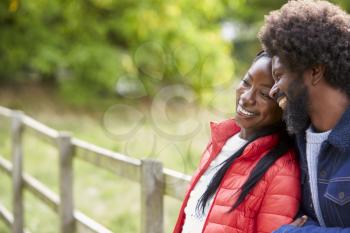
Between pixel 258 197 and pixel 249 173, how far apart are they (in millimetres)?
86

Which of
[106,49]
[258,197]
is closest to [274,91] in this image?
[258,197]

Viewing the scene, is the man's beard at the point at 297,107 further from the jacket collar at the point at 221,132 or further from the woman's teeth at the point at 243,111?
the jacket collar at the point at 221,132

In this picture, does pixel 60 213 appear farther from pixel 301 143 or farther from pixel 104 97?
pixel 104 97

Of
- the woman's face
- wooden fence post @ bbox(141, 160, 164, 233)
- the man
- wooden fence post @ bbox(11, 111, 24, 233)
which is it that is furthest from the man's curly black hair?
wooden fence post @ bbox(11, 111, 24, 233)

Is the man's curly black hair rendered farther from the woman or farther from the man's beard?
the woman

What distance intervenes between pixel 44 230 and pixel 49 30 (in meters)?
9.45

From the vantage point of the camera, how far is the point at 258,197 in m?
1.87

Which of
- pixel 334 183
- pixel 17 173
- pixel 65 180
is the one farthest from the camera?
pixel 17 173

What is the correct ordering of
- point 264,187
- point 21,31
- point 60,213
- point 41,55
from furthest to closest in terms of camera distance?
point 21,31 → point 41,55 → point 60,213 → point 264,187

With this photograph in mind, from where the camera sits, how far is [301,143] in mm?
1885

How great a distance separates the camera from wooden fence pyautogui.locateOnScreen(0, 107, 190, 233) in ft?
9.72

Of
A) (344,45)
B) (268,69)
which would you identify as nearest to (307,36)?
(344,45)

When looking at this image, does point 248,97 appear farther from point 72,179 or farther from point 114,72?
point 114,72

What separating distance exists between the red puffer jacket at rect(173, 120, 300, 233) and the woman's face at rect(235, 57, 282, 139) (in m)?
0.07
